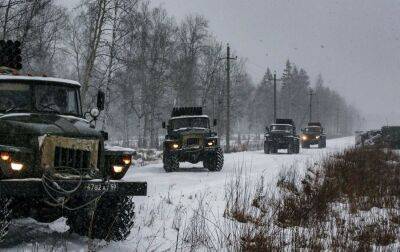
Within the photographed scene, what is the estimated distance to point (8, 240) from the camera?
6.10 meters

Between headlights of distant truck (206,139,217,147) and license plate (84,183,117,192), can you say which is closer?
license plate (84,183,117,192)

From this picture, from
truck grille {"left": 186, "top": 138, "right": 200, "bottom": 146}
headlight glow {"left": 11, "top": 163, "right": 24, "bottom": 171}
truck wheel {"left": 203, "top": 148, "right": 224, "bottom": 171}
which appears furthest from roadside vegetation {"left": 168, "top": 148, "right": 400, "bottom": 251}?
truck grille {"left": 186, "top": 138, "right": 200, "bottom": 146}

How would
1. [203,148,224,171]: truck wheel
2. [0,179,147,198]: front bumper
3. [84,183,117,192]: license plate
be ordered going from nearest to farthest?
[0,179,147,198]: front bumper, [84,183,117,192]: license plate, [203,148,224,171]: truck wheel

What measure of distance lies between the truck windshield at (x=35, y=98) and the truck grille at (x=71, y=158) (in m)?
1.40

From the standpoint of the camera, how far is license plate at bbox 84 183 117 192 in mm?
5898

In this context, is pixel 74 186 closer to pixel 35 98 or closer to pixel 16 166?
pixel 16 166

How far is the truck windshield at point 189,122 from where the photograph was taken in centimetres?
1744

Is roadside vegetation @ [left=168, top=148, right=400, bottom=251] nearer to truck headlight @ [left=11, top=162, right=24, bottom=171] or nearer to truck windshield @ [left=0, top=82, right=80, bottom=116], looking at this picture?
truck headlight @ [left=11, top=162, right=24, bottom=171]

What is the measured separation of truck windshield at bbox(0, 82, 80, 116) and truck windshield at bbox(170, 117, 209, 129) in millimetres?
9786

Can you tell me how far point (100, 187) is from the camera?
599cm

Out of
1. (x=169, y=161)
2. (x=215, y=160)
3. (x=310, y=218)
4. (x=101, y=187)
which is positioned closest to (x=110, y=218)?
(x=101, y=187)

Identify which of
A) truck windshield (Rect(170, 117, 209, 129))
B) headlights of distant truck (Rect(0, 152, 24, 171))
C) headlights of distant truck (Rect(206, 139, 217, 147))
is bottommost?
headlights of distant truck (Rect(0, 152, 24, 171))

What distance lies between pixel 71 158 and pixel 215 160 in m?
11.0

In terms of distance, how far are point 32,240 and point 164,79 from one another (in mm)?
35873
